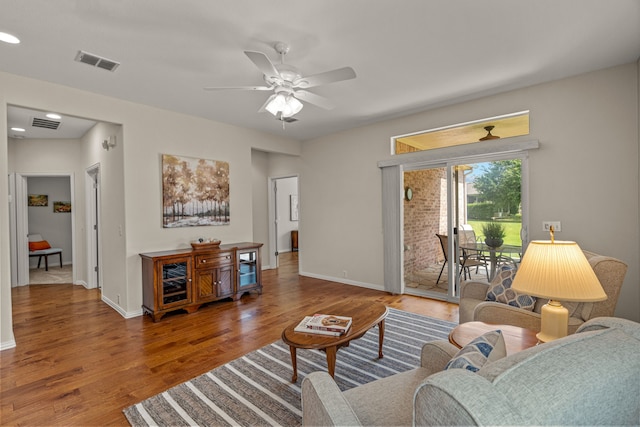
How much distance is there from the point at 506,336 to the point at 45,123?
6088mm

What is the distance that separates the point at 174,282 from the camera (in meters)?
3.87

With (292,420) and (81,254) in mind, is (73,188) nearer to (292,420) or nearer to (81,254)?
(81,254)

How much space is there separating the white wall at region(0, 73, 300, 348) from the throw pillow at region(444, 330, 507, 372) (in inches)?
154

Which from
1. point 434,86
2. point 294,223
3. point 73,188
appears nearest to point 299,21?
point 434,86

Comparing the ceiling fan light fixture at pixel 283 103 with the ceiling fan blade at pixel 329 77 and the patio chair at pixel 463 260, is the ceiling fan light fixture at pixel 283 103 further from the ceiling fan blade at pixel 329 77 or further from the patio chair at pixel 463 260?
the patio chair at pixel 463 260

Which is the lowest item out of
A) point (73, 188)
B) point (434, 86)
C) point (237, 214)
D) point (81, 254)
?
point (81, 254)

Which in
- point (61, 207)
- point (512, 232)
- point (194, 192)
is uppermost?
point (194, 192)

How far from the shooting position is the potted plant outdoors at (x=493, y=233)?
3913 millimetres

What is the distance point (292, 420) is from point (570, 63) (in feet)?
12.8

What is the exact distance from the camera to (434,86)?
354 cm

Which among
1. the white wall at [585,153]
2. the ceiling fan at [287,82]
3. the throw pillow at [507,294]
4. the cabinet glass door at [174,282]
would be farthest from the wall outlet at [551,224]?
the cabinet glass door at [174,282]

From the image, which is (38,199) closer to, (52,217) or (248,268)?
(52,217)

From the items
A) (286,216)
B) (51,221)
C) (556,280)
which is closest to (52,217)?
(51,221)

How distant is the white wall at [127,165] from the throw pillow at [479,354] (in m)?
3.90
